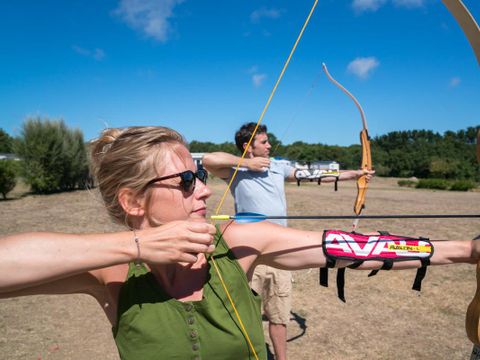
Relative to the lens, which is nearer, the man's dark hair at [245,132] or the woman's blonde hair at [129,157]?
the woman's blonde hair at [129,157]

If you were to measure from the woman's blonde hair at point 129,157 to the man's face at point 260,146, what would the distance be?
185 centimetres

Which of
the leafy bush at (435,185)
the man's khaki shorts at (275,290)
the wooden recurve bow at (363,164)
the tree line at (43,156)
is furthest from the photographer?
the leafy bush at (435,185)

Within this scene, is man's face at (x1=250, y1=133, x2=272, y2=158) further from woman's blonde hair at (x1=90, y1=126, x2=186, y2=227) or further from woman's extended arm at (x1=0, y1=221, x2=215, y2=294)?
woman's extended arm at (x1=0, y1=221, x2=215, y2=294)

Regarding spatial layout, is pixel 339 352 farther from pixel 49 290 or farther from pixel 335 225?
pixel 335 225

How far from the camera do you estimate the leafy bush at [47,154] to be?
12.9 meters

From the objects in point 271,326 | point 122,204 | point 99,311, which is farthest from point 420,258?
point 99,311

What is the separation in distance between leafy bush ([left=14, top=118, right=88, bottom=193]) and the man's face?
12448 millimetres

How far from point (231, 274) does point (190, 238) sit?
0.79 feet

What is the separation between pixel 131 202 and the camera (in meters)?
1.07

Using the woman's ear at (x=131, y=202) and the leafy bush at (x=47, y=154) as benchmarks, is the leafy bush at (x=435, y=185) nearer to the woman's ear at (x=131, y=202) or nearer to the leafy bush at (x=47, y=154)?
the leafy bush at (x=47, y=154)

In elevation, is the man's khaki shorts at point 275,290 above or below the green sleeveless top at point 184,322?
below

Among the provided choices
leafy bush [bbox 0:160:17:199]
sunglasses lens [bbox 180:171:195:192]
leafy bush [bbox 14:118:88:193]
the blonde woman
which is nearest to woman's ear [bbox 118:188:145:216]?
the blonde woman

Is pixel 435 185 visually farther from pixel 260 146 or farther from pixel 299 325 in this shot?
pixel 260 146

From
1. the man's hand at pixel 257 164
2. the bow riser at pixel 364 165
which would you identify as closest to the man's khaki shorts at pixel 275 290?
the man's hand at pixel 257 164
